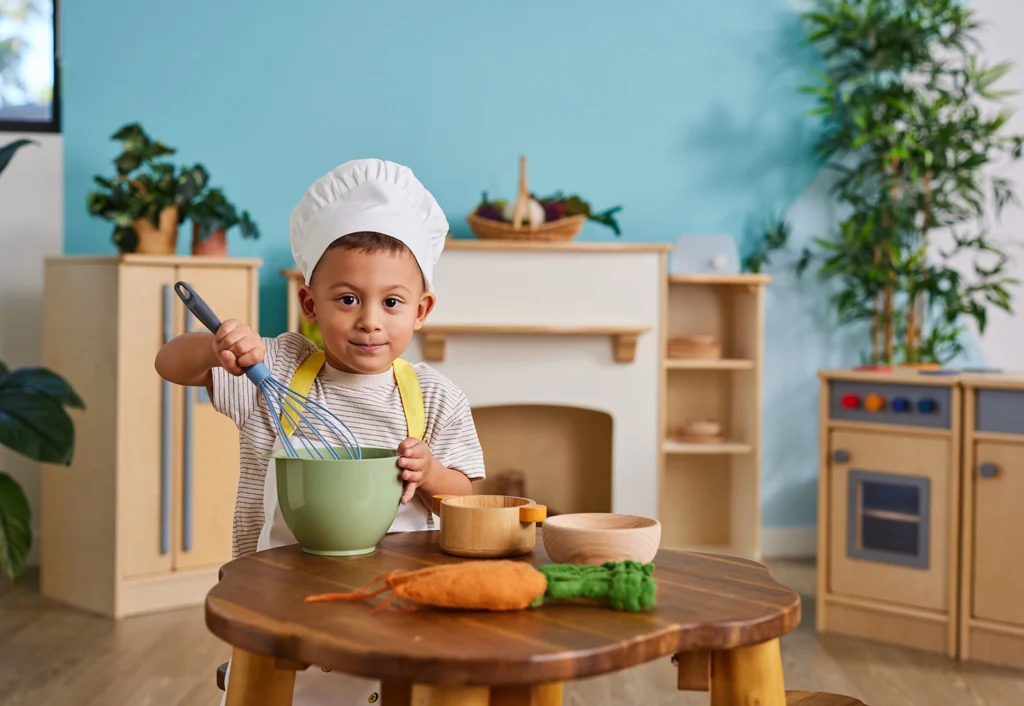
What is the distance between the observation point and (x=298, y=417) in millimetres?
1375

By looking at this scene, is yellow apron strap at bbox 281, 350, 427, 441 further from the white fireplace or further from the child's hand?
the white fireplace

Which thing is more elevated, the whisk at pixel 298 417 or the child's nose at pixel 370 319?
the child's nose at pixel 370 319

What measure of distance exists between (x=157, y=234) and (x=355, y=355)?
2.09 meters

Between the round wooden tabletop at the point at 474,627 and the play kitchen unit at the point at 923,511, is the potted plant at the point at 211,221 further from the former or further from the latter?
the round wooden tabletop at the point at 474,627

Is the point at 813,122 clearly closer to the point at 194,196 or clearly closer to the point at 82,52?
the point at 194,196

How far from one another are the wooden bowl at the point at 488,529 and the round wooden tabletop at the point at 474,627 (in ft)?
0.13

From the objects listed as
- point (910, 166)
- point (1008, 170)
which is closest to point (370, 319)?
point (910, 166)

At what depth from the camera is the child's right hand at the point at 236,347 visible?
3.90ft

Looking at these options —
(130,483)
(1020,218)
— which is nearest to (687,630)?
(130,483)

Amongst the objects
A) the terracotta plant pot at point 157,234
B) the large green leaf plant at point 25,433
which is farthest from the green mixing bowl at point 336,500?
the terracotta plant pot at point 157,234

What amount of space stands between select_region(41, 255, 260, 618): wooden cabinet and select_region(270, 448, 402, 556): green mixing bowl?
213cm

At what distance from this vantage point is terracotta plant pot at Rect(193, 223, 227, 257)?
3.25m

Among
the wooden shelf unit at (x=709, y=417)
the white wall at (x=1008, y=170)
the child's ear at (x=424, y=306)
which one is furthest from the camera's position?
the white wall at (x=1008, y=170)

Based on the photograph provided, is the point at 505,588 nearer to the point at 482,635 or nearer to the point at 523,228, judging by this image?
the point at 482,635
